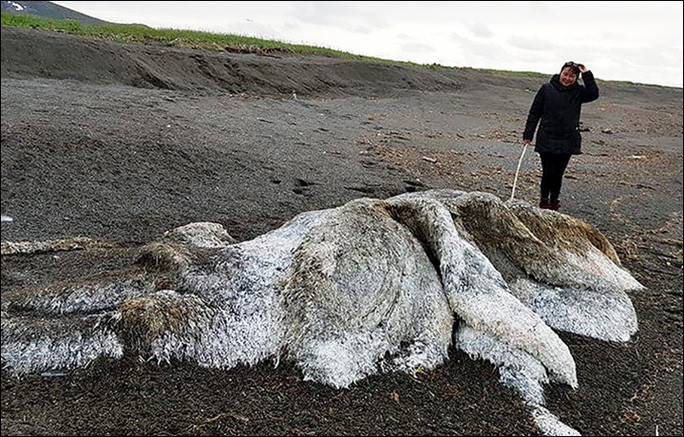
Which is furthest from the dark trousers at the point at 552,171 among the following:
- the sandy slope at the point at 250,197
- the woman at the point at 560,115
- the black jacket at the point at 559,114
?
the sandy slope at the point at 250,197

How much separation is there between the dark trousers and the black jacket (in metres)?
0.13

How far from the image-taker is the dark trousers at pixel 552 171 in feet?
24.0

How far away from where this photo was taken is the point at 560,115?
7.05 metres

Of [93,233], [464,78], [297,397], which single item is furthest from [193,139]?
[464,78]

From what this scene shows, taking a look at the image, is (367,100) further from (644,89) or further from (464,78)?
(644,89)

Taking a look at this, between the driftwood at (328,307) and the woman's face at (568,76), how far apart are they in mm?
2647

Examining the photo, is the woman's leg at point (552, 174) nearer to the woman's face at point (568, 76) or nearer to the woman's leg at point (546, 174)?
the woman's leg at point (546, 174)

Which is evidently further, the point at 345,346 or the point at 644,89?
the point at 644,89

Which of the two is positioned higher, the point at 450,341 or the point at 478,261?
the point at 478,261

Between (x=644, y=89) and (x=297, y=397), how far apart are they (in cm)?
4882

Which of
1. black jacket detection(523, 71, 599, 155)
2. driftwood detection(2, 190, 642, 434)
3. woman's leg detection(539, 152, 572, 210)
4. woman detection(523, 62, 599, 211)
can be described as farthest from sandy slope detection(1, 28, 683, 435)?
black jacket detection(523, 71, 599, 155)

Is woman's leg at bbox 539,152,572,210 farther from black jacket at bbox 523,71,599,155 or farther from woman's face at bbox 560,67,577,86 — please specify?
woman's face at bbox 560,67,577,86

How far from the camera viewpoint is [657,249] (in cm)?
761

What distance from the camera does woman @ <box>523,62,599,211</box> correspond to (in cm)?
683
